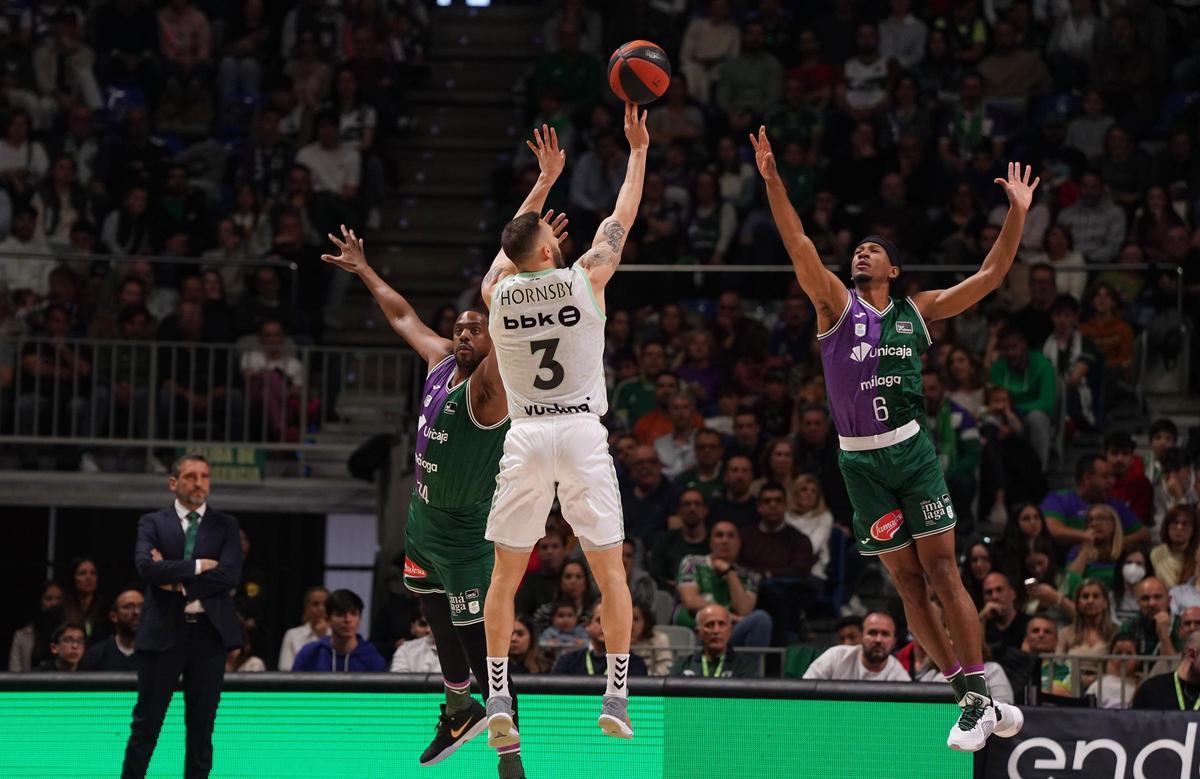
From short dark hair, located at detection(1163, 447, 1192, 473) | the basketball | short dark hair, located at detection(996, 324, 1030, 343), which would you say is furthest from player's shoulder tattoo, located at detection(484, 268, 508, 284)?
short dark hair, located at detection(996, 324, 1030, 343)

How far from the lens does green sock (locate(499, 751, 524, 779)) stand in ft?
31.9

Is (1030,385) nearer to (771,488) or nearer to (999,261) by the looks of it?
(771,488)

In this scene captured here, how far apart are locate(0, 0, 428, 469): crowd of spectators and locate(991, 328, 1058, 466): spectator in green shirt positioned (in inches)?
238

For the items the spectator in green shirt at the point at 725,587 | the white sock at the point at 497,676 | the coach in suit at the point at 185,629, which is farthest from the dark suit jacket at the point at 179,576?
the spectator in green shirt at the point at 725,587

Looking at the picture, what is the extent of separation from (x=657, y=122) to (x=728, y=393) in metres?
3.89

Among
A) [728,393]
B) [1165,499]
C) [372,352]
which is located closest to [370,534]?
[372,352]

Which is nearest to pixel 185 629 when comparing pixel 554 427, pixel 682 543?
pixel 554 427

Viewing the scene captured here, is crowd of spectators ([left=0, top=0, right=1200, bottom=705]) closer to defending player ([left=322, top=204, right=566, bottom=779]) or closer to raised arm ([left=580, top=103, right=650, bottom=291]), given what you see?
defending player ([left=322, top=204, right=566, bottom=779])

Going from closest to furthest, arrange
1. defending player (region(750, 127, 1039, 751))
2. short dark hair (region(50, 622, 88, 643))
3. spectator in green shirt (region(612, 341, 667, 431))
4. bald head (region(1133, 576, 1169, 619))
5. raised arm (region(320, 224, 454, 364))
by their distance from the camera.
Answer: defending player (region(750, 127, 1039, 751)) → raised arm (region(320, 224, 454, 364)) → bald head (region(1133, 576, 1169, 619)) → short dark hair (region(50, 622, 88, 643)) → spectator in green shirt (region(612, 341, 667, 431))

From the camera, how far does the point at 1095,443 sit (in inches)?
633

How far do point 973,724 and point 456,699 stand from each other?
2.80m

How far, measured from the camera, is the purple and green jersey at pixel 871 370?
32.6ft

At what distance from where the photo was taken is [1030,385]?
618 inches

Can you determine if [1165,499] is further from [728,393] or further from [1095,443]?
[728,393]
